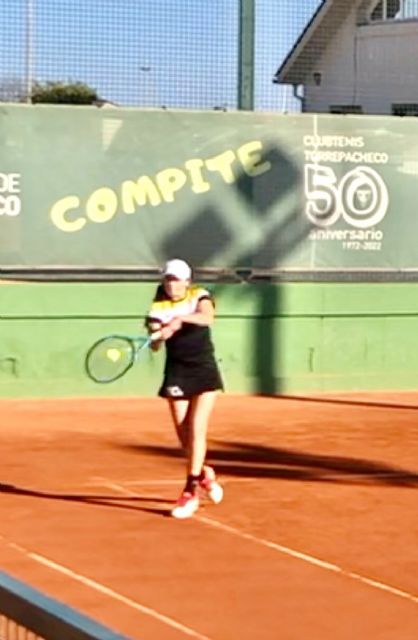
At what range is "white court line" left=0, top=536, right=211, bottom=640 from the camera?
678 centimetres

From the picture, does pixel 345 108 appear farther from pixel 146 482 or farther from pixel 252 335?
pixel 146 482

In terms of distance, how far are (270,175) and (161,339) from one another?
25.2ft

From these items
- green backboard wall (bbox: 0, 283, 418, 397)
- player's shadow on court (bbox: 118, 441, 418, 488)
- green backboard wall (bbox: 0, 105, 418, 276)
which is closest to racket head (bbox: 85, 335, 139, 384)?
green backboard wall (bbox: 0, 283, 418, 397)

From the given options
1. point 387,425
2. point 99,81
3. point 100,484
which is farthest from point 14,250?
point 100,484

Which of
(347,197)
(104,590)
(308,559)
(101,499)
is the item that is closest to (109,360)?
(347,197)

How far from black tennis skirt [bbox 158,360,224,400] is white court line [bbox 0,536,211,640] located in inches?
54.5

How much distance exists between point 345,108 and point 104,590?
11454mm

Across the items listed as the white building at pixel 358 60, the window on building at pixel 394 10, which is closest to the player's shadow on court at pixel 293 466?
the white building at pixel 358 60

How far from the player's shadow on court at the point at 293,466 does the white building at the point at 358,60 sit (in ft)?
18.1

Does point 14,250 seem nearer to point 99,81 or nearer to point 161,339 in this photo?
point 99,81

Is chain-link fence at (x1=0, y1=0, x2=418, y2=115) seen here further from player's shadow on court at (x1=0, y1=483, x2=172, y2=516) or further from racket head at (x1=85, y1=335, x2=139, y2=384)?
player's shadow on court at (x1=0, y1=483, x2=172, y2=516)

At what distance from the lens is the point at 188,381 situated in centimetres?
939

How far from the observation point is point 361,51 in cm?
1816

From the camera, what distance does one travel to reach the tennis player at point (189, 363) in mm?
9352
